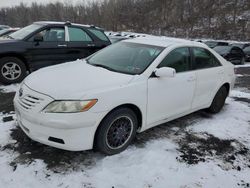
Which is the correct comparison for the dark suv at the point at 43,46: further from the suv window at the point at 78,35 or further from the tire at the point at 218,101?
the tire at the point at 218,101

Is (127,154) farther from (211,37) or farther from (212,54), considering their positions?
(211,37)

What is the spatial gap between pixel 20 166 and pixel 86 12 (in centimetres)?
6680

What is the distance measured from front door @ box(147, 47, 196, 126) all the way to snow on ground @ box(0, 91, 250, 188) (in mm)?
442

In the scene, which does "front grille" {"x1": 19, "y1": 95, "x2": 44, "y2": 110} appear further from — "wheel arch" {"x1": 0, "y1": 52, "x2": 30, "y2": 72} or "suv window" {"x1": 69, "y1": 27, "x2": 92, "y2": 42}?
"suv window" {"x1": 69, "y1": 27, "x2": 92, "y2": 42}

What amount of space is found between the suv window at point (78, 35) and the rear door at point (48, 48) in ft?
0.76

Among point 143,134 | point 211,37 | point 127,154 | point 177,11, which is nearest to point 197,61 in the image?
point 143,134

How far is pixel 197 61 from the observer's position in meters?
4.76

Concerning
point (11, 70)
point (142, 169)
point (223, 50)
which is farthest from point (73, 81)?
point (223, 50)

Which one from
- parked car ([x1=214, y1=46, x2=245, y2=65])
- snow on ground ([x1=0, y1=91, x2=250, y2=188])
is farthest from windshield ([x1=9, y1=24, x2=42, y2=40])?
parked car ([x1=214, y1=46, x2=245, y2=65])

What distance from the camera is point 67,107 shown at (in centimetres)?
311

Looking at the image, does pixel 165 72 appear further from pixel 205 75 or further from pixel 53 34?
pixel 53 34

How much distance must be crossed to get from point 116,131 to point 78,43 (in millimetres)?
4641

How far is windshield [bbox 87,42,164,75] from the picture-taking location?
3990 millimetres

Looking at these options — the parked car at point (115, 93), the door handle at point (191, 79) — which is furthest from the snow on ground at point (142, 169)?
the door handle at point (191, 79)
